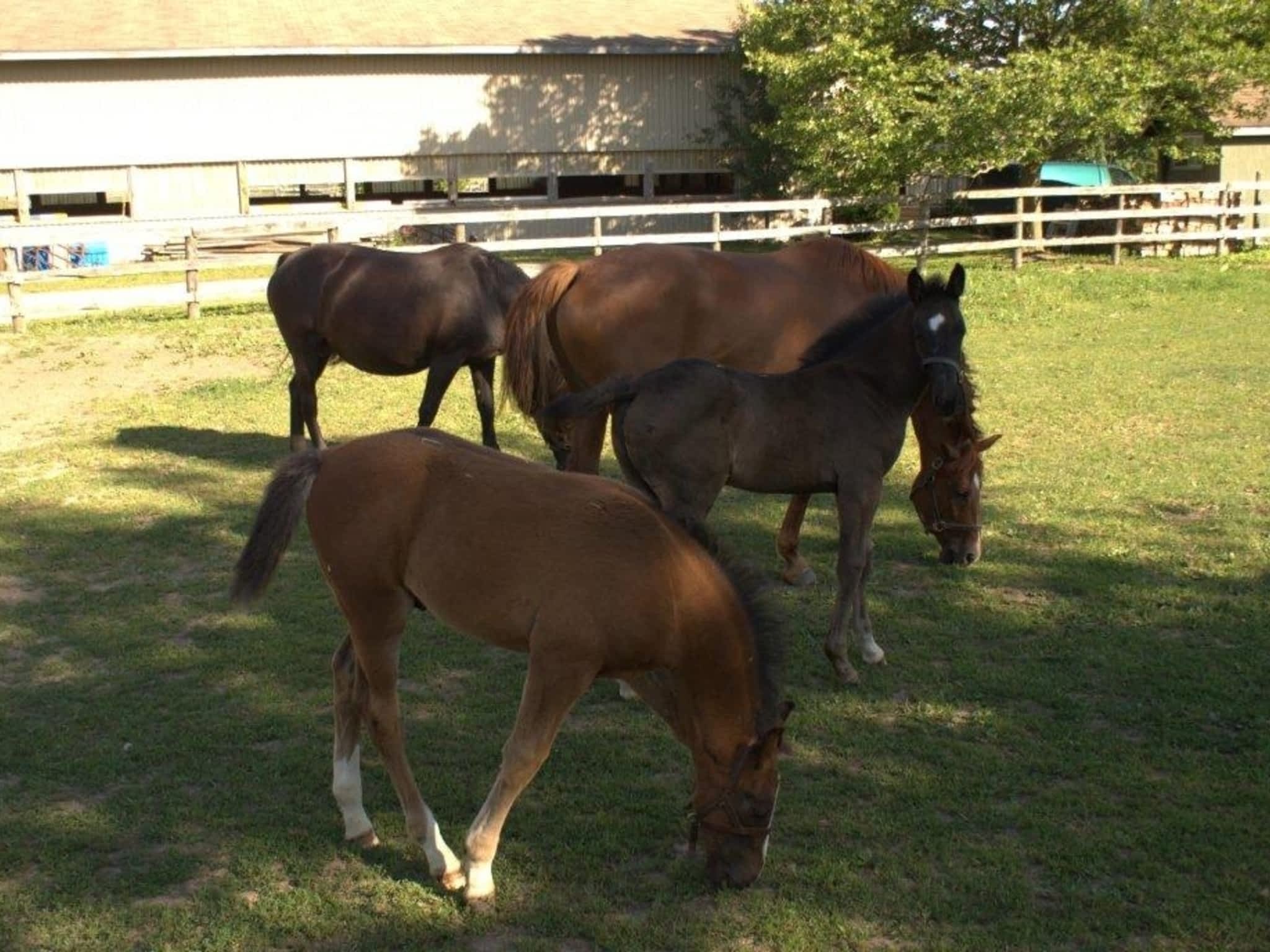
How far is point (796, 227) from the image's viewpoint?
71.2 ft

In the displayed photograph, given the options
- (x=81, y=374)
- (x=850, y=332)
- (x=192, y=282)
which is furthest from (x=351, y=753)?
(x=192, y=282)

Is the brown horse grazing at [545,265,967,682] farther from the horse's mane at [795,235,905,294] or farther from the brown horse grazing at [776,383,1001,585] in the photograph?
the horse's mane at [795,235,905,294]

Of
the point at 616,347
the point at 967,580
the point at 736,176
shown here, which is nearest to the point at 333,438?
the point at 616,347

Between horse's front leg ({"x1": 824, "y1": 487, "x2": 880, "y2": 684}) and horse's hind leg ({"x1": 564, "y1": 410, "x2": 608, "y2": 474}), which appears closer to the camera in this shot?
horse's front leg ({"x1": 824, "y1": 487, "x2": 880, "y2": 684})

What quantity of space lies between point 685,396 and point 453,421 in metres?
5.97

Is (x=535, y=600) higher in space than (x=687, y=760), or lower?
higher

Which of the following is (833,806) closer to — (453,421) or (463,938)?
(463,938)

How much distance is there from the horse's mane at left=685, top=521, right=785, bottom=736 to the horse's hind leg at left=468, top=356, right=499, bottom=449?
6006mm

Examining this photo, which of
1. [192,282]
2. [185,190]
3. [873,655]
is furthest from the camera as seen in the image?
[185,190]

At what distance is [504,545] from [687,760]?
5.07 feet

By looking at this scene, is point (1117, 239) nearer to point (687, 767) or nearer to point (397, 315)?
point (397, 315)

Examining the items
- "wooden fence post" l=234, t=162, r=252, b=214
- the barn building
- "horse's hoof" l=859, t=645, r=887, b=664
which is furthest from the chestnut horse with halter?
"wooden fence post" l=234, t=162, r=252, b=214

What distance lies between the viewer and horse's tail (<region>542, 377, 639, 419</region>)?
5172 millimetres

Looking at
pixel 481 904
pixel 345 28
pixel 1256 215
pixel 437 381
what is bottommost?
pixel 481 904
